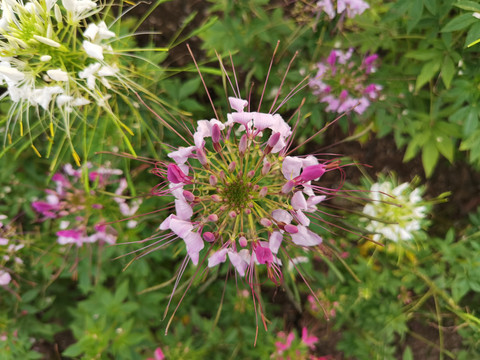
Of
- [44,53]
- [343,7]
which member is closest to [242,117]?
[44,53]

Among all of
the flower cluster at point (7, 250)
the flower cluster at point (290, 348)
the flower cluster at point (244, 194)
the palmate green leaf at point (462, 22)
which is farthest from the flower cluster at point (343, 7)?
the flower cluster at point (7, 250)

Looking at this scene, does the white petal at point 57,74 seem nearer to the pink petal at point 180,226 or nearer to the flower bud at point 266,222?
the pink petal at point 180,226

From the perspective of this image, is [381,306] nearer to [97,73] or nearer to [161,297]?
[161,297]

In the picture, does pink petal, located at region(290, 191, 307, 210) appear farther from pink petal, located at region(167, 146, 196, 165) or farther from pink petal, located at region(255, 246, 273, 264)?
pink petal, located at region(167, 146, 196, 165)

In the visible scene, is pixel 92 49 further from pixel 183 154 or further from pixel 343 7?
pixel 343 7

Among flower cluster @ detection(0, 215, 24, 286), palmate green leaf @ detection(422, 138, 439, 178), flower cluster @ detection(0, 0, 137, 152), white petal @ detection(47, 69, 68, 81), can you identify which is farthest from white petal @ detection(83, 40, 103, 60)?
palmate green leaf @ detection(422, 138, 439, 178)

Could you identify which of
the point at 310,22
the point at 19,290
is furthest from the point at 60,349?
the point at 310,22
